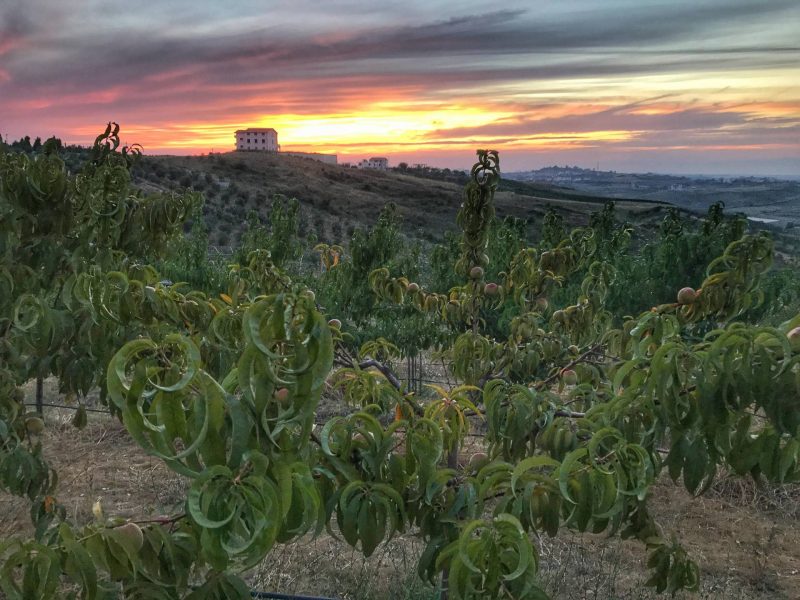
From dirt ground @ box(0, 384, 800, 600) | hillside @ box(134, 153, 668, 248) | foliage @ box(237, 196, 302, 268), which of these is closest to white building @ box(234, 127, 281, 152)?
hillside @ box(134, 153, 668, 248)

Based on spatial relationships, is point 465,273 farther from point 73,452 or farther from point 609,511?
point 73,452

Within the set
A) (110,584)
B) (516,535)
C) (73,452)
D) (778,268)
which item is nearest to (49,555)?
(110,584)

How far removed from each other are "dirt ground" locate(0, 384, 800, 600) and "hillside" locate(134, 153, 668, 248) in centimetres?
2473

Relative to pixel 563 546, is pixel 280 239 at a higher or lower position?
higher

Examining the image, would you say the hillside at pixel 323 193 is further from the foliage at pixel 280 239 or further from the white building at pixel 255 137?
the white building at pixel 255 137

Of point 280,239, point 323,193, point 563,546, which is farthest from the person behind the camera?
point 323,193

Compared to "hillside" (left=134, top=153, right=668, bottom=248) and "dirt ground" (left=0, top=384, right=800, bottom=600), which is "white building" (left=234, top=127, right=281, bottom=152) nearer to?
"hillside" (left=134, top=153, right=668, bottom=248)

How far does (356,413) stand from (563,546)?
420cm

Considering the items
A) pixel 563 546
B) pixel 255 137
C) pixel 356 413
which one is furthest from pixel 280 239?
pixel 255 137

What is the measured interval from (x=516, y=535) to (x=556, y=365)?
2184mm

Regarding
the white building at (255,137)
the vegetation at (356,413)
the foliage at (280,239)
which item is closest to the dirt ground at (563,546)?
the vegetation at (356,413)

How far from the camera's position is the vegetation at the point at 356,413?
4.57 feet

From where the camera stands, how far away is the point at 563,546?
5.46 m

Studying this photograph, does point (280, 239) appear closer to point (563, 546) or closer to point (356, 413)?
point (563, 546)
